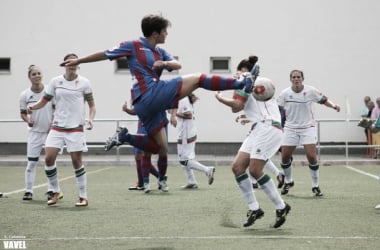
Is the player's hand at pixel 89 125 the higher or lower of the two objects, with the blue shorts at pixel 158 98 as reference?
lower

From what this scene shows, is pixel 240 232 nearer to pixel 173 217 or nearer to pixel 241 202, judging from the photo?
pixel 173 217

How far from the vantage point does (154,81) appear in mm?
8430

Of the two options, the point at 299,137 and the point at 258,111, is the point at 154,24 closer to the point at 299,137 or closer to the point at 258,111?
the point at 258,111

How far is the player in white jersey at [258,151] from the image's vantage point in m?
8.91

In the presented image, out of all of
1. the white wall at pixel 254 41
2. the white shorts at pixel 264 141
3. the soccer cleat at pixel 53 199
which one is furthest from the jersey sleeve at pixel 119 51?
the white wall at pixel 254 41

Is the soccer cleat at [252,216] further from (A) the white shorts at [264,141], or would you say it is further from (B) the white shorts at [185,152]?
(B) the white shorts at [185,152]

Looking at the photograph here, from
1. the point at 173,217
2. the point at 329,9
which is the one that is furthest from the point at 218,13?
the point at 173,217

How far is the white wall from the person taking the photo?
24.8 m

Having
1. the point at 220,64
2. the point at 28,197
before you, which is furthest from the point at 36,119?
the point at 220,64

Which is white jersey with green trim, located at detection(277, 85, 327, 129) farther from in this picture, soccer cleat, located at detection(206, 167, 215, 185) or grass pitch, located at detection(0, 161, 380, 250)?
soccer cleat, located at detection(206, 167, 215, 185)

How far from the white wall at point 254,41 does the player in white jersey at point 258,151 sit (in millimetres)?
15561

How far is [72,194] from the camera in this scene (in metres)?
13.4

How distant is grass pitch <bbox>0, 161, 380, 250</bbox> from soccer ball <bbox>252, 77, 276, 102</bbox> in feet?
5.03

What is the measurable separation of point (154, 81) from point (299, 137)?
5.25 meters
